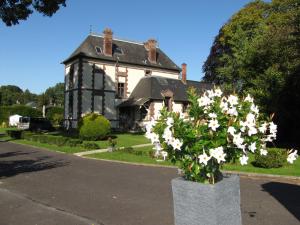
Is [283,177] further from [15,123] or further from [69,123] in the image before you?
[15,123]

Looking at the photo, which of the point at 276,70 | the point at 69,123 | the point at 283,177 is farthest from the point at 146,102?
the point at 283,177

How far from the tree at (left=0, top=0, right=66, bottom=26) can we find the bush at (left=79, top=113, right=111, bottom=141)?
9207mm

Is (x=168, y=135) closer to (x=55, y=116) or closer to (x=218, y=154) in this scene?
(x=218, y=154)

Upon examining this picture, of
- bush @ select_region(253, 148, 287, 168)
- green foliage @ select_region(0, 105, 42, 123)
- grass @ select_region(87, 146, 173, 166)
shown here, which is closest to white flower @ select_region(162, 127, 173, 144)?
bush @ select_region(253, 148, 287, 168)

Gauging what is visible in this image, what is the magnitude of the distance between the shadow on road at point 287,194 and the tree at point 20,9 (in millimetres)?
19365

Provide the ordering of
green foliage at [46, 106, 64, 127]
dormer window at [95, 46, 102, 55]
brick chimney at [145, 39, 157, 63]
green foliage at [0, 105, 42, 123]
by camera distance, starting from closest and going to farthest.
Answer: dormer window at [95, 46, 102, 55]
brick chimney at [145, 39, 157, 63]
green foliage at [46, 106, 64, 127]
green foliage at [0, 105, 42, 123]

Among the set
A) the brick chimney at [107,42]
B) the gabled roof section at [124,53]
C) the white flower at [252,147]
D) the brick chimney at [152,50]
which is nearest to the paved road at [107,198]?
the white flower at [252,147]

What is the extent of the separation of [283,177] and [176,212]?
9.10m

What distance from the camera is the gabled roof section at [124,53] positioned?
41953 mm

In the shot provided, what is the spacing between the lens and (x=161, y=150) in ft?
15.0

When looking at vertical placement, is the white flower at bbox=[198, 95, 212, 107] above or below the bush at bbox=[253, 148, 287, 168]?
above

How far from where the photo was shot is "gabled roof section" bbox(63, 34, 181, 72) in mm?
41953

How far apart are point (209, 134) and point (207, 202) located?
78 centimetres

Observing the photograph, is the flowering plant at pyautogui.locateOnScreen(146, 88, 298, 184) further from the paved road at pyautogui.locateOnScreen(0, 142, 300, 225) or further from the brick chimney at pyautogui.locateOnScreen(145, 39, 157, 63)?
the brick chimney at pyautogui.locateOnScreen(145, 39, 157, 63)
